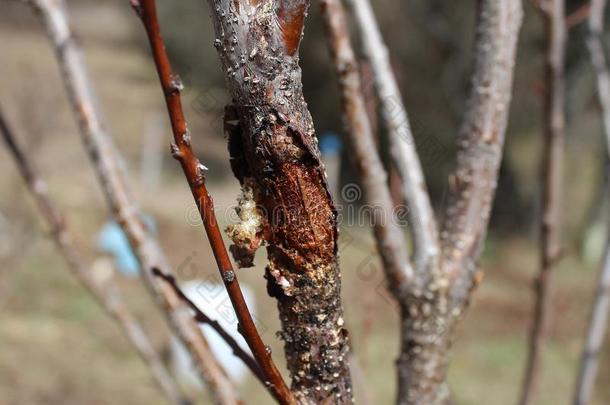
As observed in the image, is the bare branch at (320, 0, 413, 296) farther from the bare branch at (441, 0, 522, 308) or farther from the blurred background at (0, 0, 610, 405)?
the blurred background at (0, 0, 610, 405)

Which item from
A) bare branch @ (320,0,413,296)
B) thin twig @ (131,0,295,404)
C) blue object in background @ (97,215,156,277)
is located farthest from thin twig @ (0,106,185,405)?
blue object in background @ (97,215,156,277)

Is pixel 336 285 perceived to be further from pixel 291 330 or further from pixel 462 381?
pixel 462 381

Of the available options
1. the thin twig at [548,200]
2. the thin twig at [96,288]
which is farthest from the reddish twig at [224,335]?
the thin twig at [548,200]

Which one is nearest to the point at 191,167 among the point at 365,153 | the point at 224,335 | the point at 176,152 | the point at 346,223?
the point at 176,152

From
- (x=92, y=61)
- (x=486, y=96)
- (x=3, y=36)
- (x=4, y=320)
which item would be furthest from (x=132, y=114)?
(x=486, y=96)

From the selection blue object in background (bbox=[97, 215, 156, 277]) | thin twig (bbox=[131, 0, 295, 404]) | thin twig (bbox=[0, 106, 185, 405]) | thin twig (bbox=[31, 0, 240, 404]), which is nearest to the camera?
thin twig (bbox=[131, 0, 295, 404])

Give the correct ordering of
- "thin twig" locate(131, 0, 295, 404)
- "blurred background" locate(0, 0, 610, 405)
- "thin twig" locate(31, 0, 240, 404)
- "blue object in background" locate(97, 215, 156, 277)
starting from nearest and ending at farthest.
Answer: "thin twig" locate(131, 0, 295, 404)
"thin twig" locate(31, 0, 240, 404)
"blurred background" locate(0, 0, 610, 405)
"blue object in background" locate(97, 215, 156, 277)
